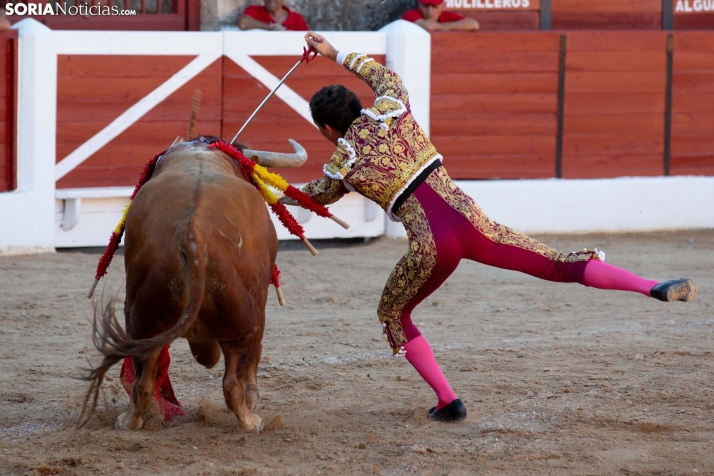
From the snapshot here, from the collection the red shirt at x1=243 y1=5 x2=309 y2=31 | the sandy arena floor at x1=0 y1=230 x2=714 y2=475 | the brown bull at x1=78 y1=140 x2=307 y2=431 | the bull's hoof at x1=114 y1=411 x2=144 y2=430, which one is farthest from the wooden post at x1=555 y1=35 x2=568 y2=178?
the bull's hoof at x1=114 y1=411 x2=144 y2=430

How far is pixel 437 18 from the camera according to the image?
7.63 metres

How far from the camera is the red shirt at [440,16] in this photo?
7629mm

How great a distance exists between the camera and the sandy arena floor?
307 centimetres

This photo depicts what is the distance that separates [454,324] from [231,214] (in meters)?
2.20

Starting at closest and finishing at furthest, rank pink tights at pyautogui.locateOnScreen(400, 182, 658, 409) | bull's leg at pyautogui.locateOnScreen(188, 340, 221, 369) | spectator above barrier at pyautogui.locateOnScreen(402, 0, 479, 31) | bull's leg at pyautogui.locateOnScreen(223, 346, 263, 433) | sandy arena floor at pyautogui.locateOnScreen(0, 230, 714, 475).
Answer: sandy arena floor at pyautogui.locateOnScreen(0, 230, 714, 475) → bull's leg at pyautogui.locateOnScreen(223, 346, 263, 433) → pink tights at pyautogui.locateOnScreen(400, 182, 658, 409) → bull's leg at pyautogui.locateOnScreen(188, 340, 221, 369) → spectator above barrier at pyautogui.locateOnScreen(402, 0, 479, 31)

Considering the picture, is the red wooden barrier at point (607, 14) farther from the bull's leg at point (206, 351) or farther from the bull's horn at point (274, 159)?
the bull's leg at point (206, 351)

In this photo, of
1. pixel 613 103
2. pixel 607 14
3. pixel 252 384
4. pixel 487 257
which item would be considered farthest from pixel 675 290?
pixel 607 14

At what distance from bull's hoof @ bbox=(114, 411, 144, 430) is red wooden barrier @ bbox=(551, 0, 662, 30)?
6.14m

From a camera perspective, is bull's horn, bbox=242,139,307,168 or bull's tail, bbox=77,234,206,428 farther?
bull's horn, bbox=242,139,307,168

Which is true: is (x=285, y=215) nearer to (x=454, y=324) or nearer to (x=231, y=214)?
(x=231, y=214)

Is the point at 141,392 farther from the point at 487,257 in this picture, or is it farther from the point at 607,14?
the point at 607,14

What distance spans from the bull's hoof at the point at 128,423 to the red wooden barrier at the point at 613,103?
17.2 feet

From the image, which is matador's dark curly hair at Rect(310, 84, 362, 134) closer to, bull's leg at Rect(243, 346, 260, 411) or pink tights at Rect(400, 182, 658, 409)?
pink tights at Rect(400, 182, 658, 409)

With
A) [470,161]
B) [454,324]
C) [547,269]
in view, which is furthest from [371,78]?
[470,161]
